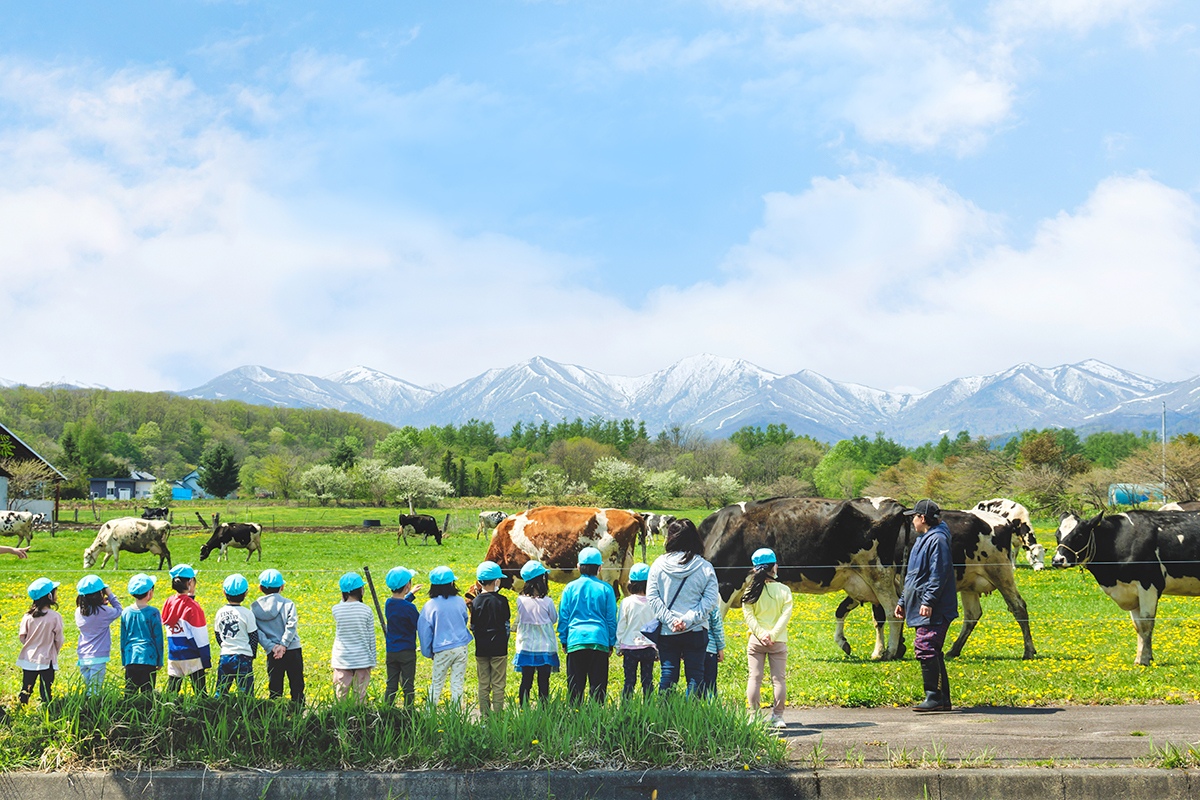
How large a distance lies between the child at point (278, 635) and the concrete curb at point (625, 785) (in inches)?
86.8

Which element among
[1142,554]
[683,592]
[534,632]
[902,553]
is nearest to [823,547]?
[902,553]

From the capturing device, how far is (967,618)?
42.4 ft

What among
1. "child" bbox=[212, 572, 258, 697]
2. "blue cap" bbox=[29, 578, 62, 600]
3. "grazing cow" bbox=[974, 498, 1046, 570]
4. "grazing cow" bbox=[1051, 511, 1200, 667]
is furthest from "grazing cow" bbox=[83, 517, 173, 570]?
"grazing cow" bbox=[1051, 511, 1200, 667]

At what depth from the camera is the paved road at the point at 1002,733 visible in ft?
23.2

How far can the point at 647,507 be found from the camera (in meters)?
94.9

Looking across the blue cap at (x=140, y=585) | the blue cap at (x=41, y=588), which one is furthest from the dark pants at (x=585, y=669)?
the blue cap at (x=41, y=588)

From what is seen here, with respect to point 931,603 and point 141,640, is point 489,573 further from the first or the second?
point 931,603

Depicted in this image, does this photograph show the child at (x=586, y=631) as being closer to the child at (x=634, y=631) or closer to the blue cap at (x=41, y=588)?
the child at (x=634, y=631)

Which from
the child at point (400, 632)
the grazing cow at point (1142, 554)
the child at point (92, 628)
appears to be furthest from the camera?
the grazing cow at point (1142, 554)

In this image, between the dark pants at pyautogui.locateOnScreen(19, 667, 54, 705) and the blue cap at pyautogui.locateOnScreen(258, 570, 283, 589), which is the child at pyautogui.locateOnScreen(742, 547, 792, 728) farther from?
the dark pants at pyautogui.locateOnScreen(19, 667, 54, 705)

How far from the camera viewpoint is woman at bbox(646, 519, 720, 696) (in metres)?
8.01

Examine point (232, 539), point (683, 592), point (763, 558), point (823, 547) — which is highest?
point (763, 558)

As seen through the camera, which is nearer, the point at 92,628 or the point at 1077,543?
the point at 92,628

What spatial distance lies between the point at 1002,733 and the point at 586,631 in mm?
4075
